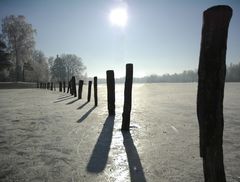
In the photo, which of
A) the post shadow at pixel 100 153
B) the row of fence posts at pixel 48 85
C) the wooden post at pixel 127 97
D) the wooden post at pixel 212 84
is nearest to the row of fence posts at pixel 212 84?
the wooden post at pixel 212 84

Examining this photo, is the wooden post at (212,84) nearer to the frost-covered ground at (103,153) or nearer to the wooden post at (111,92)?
the frost-covered ground at (103,153)

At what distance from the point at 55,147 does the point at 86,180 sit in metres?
1.60

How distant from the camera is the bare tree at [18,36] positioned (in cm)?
4734

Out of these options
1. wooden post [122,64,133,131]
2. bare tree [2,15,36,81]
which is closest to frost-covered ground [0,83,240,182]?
wooden post [122,64,133,131]

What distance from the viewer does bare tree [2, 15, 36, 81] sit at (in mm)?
47344

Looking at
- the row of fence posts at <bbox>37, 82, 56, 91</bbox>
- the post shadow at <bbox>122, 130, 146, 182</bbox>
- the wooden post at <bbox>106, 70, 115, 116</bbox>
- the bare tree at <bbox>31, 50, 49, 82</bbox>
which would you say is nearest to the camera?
the post shadow at <bbox>122, 130, 146, 182</bbox>

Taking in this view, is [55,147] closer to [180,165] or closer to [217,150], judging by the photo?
[180,165]

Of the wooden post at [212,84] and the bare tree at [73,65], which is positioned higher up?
the bare tree at [73,65]

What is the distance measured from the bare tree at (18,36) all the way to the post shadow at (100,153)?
162 feet

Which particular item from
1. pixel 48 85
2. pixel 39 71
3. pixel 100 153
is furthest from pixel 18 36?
pixel 100 153

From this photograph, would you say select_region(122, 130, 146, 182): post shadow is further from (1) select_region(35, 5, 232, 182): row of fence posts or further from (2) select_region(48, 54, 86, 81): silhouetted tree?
(2) select_region(48, 54, 86, 81): silhouetted tree

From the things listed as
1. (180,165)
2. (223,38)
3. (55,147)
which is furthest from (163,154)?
(223,38)

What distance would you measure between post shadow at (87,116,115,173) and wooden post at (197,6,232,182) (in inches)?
63.1

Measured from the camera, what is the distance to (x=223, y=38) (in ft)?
7.40
